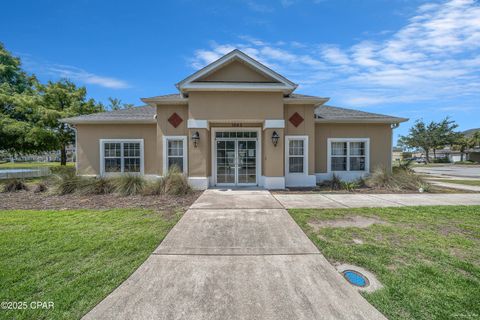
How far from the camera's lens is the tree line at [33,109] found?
51.6ft

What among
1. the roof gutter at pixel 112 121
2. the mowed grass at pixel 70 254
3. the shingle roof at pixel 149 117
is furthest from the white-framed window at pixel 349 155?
the roof gutter at pixel 112 121

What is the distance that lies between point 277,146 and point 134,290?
8392 millimetres

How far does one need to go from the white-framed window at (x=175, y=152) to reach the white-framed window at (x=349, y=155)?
8114 millimetres

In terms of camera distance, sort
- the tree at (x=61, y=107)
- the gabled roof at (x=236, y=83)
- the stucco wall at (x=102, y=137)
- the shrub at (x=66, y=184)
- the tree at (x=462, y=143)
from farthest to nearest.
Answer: the tree at (x=462, y=143) < the tree at (x=61, y=107) < the stucco wall at (x=102, y=137) < the gabled roof at (x=236, y=83) < the shrub at (x=66, y=184)

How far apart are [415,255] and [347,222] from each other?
1.81m

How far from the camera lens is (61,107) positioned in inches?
836

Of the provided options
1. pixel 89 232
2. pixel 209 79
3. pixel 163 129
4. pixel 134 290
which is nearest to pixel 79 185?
pixel 163 129

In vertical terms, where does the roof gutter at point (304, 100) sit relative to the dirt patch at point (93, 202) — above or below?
above

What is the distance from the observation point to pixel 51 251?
394 cm

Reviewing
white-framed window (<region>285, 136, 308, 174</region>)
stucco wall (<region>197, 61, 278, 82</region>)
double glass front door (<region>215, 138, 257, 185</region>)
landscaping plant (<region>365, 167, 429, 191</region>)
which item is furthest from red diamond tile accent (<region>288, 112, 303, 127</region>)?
landscaping plant (<region>365, 167, 429, 191</region>)

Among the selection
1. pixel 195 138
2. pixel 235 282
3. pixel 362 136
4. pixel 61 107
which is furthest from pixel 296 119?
pixel 61 107

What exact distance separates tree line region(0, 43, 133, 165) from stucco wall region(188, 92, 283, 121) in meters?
11.8

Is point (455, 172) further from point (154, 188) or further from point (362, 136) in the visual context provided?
point (154, 188)

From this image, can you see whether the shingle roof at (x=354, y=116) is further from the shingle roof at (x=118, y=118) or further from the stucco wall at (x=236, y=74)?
the shingle roof at (x=118, y=118)
